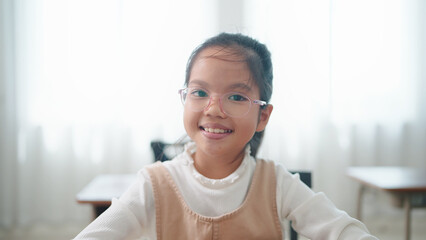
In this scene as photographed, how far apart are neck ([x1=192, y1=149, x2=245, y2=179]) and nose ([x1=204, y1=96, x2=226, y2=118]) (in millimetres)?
147

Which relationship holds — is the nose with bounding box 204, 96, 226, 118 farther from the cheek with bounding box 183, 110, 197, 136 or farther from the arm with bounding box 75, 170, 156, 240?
the arm with bounding box 75, 170, 156, 240

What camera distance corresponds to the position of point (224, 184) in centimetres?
83

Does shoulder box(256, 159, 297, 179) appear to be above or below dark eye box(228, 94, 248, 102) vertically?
below

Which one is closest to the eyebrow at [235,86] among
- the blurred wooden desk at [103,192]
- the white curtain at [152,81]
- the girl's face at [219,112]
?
the girl's face at [219,112]

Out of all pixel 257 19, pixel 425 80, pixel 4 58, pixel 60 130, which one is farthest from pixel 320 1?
pixel 4 58

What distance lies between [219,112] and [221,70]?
95mm

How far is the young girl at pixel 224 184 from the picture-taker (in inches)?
29.3

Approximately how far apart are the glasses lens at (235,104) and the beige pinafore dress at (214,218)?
19 cm

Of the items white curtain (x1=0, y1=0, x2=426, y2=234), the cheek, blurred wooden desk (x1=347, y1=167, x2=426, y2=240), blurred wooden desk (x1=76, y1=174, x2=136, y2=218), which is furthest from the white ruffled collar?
white curtain (x1=0, y1=0, x2=426, y2=234)

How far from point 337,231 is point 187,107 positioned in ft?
1.36

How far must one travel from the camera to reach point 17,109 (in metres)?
2.79

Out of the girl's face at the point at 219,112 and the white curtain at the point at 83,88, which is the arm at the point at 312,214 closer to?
the girl's face at the point at 219,112

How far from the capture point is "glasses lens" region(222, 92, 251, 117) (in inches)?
29.5

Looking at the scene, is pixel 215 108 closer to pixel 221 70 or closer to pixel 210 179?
pixel 221 70
